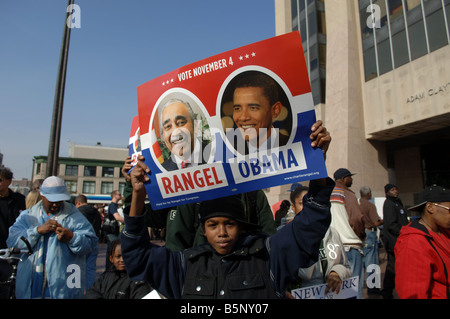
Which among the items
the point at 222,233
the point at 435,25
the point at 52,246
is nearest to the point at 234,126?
the point at 222,233

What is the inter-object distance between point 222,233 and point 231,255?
0.13 metres

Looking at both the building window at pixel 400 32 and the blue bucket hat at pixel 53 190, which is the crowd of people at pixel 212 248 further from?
the building window at pixel 400 32

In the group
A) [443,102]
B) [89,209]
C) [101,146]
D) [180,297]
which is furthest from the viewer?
[101,146]

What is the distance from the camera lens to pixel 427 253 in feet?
6.66

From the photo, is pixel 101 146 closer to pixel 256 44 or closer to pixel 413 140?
pixel 413 140

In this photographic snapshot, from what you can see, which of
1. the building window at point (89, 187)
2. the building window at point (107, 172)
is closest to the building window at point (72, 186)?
the building window at point (89, 187)

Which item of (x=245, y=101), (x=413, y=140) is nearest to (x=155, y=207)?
(x=245, y=101)

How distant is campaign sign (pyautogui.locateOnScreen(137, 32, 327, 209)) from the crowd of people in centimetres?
12

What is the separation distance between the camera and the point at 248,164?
190 centimetres

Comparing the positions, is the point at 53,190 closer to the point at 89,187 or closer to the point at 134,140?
the point at 134,140

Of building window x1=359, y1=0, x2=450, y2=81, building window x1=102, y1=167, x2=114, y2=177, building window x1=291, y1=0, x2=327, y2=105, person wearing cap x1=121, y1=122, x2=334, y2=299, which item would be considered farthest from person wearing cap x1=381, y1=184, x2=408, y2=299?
building window x1=102, y1=167, x2=114, y2=177

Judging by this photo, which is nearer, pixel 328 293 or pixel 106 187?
pixel 328 293

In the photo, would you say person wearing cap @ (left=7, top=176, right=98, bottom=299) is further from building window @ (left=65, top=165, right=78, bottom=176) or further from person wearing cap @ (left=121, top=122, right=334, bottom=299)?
building window @ (left=65, top=165, right=78, bottom=176)

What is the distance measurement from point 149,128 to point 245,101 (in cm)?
71
